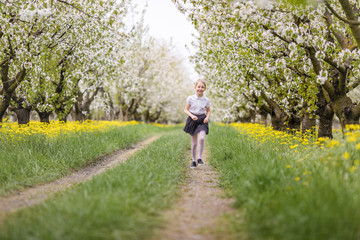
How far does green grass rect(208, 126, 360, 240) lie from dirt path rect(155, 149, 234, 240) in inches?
10.0

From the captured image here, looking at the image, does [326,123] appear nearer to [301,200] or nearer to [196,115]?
[196,115]

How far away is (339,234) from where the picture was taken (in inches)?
113

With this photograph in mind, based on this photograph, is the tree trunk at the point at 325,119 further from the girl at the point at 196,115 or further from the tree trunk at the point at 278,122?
the tree trunk at the point at 278,122

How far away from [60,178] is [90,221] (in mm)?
3795

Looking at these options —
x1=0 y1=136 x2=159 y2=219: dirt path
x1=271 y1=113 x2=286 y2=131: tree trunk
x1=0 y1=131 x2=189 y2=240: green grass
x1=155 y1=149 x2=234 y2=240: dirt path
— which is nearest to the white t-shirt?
x1=155 y1=149 x2=234 y2=240: dirt path

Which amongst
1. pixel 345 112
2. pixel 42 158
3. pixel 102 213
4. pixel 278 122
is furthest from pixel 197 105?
pixel 278 122

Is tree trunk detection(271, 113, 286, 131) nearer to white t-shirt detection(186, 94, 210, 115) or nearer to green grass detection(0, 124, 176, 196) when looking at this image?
white t-shirt detection(186, 94, 210, 115)

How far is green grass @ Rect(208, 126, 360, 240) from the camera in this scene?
3023 mm

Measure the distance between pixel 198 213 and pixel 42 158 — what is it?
471 centimetres

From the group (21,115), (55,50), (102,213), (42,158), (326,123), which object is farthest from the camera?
(21,115)

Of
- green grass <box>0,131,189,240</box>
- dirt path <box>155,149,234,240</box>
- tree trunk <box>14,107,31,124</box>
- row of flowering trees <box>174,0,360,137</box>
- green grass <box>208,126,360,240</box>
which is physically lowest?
dirt path <box>155,149,234,240</box>

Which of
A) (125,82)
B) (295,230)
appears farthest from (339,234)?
(125,82)

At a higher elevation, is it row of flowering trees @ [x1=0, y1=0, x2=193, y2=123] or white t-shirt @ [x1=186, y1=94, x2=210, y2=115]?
row of flowering trees @ [x1=0, y1=0, x2=193, y2=123]

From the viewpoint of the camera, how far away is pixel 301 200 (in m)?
3.60
